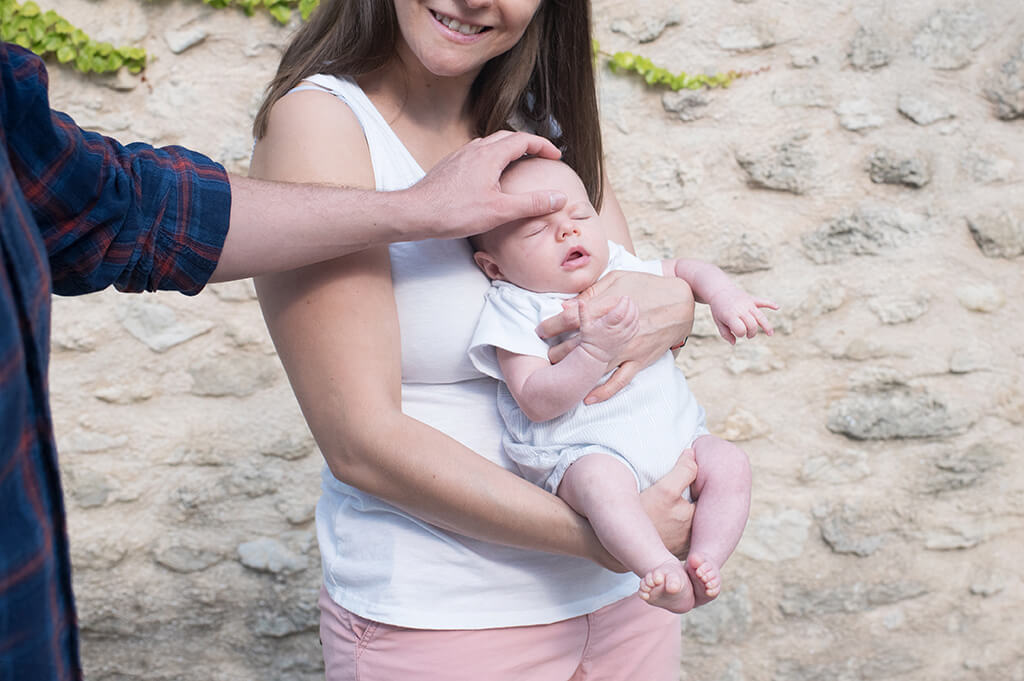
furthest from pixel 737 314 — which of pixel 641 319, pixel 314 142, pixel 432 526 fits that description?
pixel 314 142

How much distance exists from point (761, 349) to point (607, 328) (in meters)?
1.67

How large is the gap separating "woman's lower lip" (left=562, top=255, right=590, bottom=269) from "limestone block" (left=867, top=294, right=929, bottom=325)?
5.48 feet

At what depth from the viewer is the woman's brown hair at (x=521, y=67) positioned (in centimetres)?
164

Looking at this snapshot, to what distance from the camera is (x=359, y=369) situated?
139 centimetres

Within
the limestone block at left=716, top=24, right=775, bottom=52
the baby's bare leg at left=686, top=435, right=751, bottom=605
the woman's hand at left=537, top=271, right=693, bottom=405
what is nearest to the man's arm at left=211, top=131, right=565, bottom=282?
the woman's hand at left=537, top=271, right=693, bottom=405

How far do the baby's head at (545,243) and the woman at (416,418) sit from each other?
0.18ft

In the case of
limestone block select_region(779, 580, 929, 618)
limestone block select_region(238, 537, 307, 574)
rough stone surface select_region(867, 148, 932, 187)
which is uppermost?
rough stone surface select_region(867, 148, 932, 187)

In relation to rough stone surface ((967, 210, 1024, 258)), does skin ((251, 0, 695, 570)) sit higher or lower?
higher

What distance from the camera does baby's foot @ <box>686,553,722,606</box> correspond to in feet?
4.70

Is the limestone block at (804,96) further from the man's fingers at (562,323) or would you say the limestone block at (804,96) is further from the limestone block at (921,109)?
the man's fingers at (562,323)

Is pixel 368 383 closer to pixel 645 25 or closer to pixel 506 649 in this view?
pixel 506 649

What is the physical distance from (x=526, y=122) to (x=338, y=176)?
2.08 ft

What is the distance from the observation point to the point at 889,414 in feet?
9.87

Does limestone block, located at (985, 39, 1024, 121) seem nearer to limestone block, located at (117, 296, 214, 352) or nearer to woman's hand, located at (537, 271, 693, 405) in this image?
woman's hand, located at (537, 271, 693, 405)
